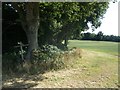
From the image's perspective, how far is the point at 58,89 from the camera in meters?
10.1

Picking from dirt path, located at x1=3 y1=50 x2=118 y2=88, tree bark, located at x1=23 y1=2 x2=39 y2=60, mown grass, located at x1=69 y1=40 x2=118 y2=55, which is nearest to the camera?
dirt path, located at x1=3 y1=50 x2=118 y2=88

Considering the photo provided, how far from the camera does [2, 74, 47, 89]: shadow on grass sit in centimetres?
1062

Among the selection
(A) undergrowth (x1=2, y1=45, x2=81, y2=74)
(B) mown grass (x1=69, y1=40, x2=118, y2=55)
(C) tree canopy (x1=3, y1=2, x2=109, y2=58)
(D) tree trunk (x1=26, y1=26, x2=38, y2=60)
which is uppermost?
(C) tree canopy (x1=3, y1=2, x2=109, y2=58)

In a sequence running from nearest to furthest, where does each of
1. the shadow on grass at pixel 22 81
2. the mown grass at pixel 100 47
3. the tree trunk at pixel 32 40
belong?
1. the shadow on grass at pixel 22 81
2. the tree trunk at pixel 32 40
3. the mown grass at pixel 100 47

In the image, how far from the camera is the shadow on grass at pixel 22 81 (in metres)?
10.6

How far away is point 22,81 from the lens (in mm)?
11266

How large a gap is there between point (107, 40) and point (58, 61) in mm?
45288

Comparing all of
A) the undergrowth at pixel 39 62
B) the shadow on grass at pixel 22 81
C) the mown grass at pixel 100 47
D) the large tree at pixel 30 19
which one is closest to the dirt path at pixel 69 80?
the shadow on grass at pixel 22 81

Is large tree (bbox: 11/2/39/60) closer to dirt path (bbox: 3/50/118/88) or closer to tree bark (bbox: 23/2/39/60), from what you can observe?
tree bark (bbox: 23/2/39/60)

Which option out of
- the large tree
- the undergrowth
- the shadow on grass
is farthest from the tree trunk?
the shadow on grass

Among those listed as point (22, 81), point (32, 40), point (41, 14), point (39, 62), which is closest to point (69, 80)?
point (22, 81)

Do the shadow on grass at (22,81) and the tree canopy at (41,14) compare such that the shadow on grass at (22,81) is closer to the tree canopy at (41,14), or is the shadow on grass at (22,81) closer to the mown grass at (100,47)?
the tree canopy at (41,14)

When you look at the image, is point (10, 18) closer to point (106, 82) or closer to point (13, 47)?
point (13, 47)

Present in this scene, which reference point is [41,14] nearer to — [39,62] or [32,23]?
[32,23]
